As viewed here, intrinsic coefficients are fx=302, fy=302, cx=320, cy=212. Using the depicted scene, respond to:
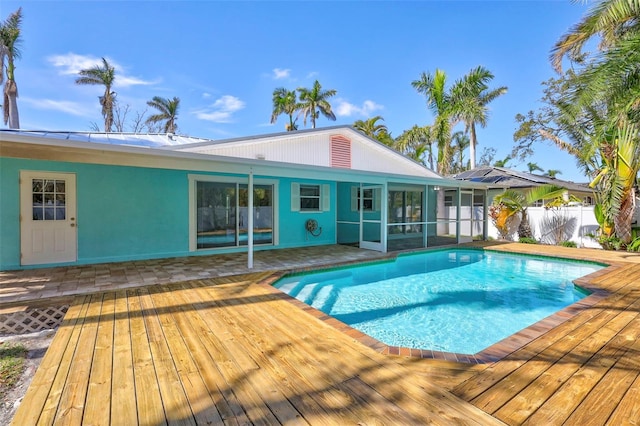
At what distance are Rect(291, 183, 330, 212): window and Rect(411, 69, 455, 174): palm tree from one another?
20.7 feet

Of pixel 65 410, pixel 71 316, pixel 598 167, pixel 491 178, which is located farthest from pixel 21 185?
pixel 491 178

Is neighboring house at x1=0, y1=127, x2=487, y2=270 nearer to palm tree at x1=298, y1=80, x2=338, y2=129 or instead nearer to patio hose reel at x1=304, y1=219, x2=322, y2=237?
patio hose reel at x1=304, y1=219, x2=322, y2=237

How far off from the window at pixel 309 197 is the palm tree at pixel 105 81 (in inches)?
768

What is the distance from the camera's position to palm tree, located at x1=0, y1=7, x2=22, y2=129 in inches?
625

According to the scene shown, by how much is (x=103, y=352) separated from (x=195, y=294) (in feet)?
5.93

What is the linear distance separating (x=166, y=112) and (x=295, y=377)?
2732cm

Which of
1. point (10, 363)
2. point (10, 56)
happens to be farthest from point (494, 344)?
point (10, 56)

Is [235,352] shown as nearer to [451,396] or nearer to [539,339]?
[451,396]

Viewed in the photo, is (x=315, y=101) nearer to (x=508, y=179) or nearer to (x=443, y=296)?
(x=508, y=179)

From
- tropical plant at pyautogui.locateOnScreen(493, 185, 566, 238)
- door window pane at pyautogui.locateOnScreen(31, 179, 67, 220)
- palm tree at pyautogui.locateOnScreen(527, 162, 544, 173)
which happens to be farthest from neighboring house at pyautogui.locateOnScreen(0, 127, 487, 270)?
palm tree at pyautogui.locateOnScreen(527, 162, 544, 173)

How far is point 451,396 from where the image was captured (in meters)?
2.11

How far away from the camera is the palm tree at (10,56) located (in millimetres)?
15867

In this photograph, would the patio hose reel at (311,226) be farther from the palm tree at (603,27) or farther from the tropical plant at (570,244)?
the tropical plant at (570,244)

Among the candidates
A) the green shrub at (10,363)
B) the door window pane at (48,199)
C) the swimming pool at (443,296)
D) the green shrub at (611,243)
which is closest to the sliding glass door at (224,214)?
the door window pane at (48,199)
